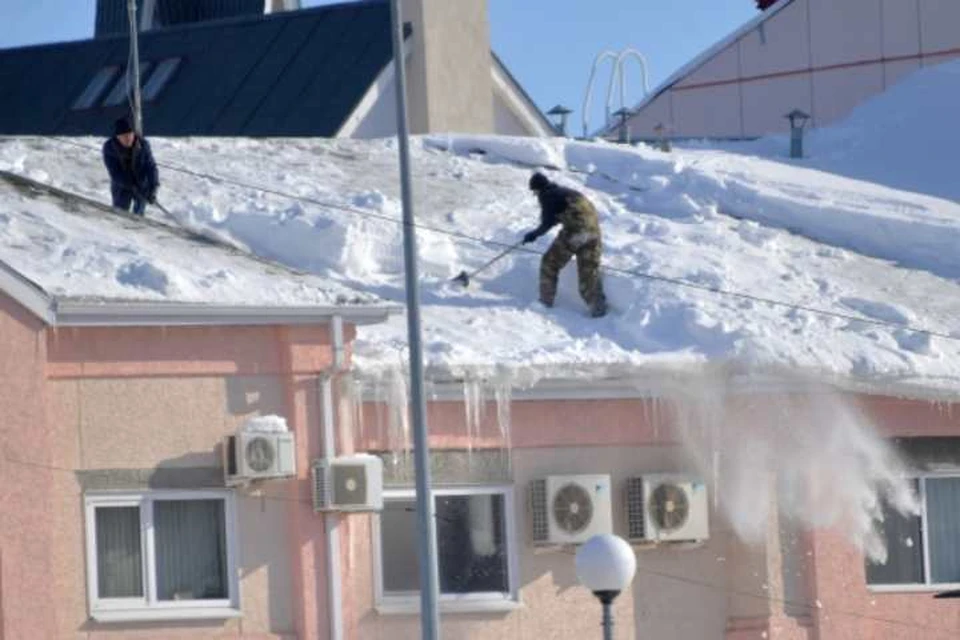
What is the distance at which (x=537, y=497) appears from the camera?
26.0 meters

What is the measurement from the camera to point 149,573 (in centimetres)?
2430

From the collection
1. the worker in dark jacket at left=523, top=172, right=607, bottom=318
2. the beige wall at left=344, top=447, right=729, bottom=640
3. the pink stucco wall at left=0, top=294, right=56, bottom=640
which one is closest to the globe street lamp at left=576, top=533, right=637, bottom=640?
the beige wall at left=344, top=447, right=729, bottom=640

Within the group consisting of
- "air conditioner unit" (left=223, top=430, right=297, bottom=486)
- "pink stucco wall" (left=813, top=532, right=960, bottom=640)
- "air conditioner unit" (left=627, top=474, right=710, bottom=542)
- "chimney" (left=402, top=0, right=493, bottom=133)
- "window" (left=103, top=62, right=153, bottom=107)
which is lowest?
"pink stucco wall" (left=813, top=532, right=960, bottom=640)

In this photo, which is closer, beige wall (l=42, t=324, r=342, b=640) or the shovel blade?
beige wall (l=42, t=324, r=342, b=640)

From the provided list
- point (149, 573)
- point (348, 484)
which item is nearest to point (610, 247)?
point (348, 484)

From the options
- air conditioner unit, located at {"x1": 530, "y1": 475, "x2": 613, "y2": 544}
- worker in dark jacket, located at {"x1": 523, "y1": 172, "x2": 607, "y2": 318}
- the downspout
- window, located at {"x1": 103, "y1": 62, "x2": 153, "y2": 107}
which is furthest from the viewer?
window, located at {"x1": 103, "y1": 62, "x2": 153, "y2": 107}

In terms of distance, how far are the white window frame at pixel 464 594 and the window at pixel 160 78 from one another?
23076mm

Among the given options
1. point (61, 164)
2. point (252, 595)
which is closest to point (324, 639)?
point (252, 595)

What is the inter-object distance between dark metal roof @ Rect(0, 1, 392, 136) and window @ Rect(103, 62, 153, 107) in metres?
0.09

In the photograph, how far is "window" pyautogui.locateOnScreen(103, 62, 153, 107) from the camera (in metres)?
48.2

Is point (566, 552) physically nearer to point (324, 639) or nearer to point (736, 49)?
point (324, 639)

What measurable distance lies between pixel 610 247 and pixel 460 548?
4903 millimetres

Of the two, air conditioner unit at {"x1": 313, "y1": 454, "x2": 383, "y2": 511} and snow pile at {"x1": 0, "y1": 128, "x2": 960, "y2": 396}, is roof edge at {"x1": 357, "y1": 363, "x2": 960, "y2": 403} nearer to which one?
snow pile at {"x1": 0, "y1": 128, "x2": 960, "y2": 396}

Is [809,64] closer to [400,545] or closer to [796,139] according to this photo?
[796,139]
